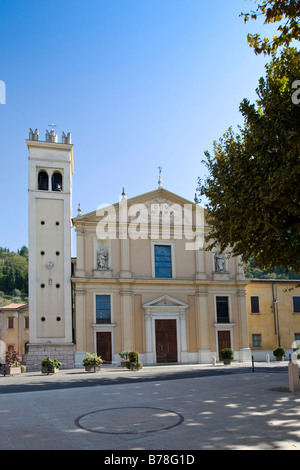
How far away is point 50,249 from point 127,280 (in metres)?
6.39

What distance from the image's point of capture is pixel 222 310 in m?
36.4

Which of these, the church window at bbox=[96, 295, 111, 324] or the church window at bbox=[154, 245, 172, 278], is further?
the church window at bbox=[154, 245, 172, 278]

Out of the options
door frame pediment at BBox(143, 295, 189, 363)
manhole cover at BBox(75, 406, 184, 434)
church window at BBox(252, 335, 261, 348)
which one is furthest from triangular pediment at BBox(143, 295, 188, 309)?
manhole cover at BBox(75, 406, 184, 434)

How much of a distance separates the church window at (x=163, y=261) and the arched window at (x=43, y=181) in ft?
33.3

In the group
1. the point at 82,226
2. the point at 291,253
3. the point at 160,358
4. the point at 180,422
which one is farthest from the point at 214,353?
the point at 180,422

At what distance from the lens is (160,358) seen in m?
33.8

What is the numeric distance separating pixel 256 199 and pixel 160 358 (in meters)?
22.1

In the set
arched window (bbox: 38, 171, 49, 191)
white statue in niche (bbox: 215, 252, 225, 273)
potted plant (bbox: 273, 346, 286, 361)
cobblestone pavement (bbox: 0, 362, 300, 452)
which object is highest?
arched window (bbox: 38, 171, 49, 191)

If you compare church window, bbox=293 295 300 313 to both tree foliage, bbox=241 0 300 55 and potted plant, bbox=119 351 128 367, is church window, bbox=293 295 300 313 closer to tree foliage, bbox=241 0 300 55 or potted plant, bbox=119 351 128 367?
potted plant, bbox=119 351 128 367

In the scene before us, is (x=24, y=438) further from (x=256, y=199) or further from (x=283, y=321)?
(x=283, y=321)

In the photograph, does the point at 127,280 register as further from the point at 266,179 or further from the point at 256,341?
the point at 266,179

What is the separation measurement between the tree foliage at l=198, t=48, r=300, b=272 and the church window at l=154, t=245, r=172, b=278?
16.5m

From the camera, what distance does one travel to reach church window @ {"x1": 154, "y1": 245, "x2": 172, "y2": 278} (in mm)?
35562

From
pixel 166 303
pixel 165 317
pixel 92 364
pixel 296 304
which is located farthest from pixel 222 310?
pixel 92 364
